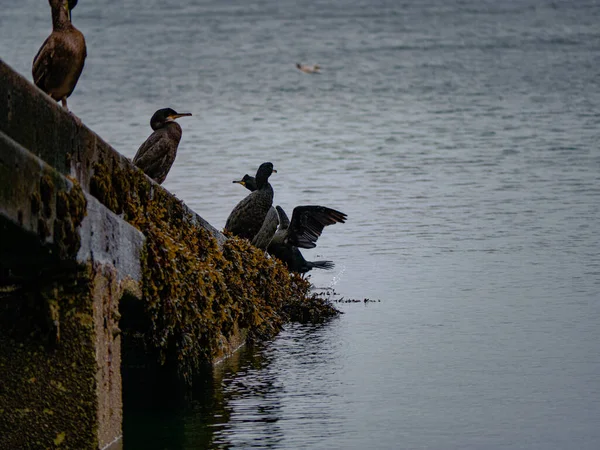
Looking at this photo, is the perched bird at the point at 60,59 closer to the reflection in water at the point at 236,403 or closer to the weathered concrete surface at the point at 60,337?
the weathered concrete surface at the point at 60,337

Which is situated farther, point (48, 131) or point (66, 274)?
point (48, 131)

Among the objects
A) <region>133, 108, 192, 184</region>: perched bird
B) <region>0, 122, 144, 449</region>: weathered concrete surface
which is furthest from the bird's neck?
<region>133, 108, 192, 184</region>: perched bird

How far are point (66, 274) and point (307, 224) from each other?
6.84 meters

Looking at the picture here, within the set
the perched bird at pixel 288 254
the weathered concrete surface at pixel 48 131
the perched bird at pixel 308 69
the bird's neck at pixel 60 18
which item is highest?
the perched bird at pixel 308 69

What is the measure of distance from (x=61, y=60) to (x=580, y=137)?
55.3ft

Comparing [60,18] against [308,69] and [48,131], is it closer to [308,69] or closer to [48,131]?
[48,131]

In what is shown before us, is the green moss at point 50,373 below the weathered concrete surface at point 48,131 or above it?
below

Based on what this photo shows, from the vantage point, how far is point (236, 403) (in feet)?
27.8

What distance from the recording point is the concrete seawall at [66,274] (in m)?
6.23

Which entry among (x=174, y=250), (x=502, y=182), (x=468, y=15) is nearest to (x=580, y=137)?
(x=502, y=182)

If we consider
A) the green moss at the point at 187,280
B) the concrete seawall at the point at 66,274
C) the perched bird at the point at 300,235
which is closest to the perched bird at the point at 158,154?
the green moss at the point at 187,280

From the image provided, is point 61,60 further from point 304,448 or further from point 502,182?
point 502,182

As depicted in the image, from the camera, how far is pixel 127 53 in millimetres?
46438

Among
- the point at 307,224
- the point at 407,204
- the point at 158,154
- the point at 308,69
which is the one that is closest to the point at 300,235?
the point at 307,224
